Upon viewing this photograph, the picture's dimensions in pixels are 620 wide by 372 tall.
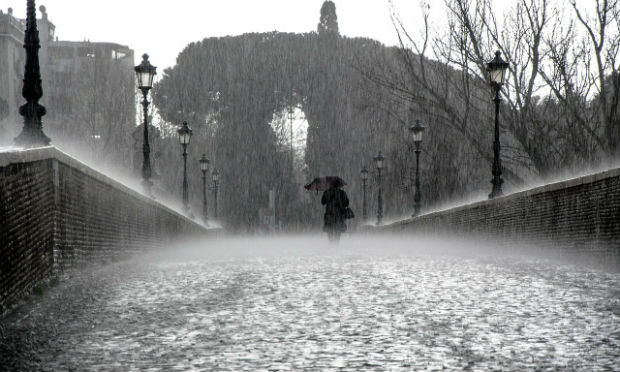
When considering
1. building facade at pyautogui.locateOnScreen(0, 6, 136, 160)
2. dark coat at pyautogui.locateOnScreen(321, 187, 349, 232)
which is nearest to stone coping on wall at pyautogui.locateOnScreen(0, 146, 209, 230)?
dark coat at pyautogui.locateOnScreen(321, 187, 349, 232)

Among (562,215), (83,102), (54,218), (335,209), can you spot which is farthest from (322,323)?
(83,102)

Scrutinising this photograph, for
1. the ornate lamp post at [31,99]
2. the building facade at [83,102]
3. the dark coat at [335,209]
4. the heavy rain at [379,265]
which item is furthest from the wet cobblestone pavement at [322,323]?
the building facade at [83,102]

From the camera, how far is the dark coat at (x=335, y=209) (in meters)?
21.4

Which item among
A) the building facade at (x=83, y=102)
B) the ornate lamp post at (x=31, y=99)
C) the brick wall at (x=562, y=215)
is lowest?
the brick wall at (x=562, y=215)

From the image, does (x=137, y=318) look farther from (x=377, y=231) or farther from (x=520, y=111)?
(x=377, y=231)

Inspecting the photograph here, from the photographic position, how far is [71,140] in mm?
48375

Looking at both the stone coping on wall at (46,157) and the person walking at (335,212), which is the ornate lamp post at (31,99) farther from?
the person walking at (335,212)

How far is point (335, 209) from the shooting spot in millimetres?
21547

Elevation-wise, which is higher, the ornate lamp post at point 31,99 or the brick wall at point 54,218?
the ornate lamp post at point 31,99

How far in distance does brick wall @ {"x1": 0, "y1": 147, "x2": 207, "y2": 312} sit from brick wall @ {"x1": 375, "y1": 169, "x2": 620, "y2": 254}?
6.40m

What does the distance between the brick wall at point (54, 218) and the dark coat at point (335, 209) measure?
669 cm

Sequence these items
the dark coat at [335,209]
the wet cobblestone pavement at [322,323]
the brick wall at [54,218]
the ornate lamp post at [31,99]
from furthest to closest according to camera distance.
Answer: the dark coat at [335,209] → the ornate lamp post at [31,99] → the brick wall at [54,218] → the wet cobblestone pavement at [322,323]

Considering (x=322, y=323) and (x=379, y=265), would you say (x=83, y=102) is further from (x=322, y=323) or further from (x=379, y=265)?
(x=322, y=323)

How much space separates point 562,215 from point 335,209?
926cm
